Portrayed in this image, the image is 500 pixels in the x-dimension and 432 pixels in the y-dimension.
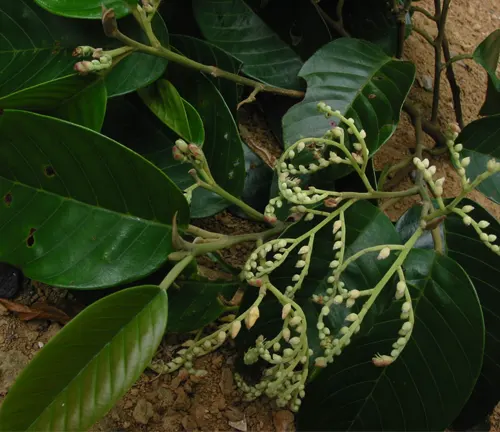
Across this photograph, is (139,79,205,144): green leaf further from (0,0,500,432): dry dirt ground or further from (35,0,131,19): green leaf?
(0,0,500,432): dry dirt ground

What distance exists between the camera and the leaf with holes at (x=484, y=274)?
2.83 ft

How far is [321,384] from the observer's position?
86 cm

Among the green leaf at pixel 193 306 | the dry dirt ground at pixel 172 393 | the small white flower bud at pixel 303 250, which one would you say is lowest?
the dry dirt ground at pixel 172 393

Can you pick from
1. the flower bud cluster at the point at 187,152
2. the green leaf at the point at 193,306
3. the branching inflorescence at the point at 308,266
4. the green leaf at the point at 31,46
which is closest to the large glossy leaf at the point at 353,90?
the branching inflorescence at the point at 308,266

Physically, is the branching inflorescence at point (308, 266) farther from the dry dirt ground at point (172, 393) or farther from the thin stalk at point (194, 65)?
the thin stalk at point (194, 65)

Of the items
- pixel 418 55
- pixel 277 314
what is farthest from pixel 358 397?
pixel 418 55

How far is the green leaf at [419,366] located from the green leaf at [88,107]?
1.71ft

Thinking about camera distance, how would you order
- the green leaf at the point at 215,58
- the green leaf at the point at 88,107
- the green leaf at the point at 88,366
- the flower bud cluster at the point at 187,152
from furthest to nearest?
the green leaf at the point at 215,58 < the green leaf at the point at 88,107 < the flower bud cluster at the point at 187,152 < the green leaf at the point at 88,366

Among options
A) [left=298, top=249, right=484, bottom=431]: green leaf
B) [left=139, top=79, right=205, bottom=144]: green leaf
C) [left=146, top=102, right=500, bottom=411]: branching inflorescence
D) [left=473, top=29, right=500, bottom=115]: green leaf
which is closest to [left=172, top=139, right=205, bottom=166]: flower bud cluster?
[left=146, top=102, right=500, bottom=411]: branching inflorescence

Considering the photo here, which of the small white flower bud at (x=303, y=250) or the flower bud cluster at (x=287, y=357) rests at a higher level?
the small white flower bud at (x=303, y=250)

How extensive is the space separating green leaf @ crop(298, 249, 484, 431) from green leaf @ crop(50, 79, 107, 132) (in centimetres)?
52

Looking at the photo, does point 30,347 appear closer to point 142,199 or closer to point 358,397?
point 142,199

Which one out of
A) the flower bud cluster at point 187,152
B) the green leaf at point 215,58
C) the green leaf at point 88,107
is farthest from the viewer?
the green leaf at point 215,58

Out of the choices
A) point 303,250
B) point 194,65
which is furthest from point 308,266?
point 194,65
